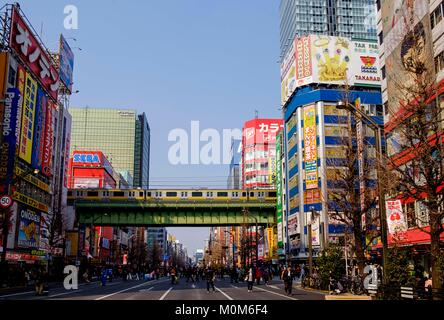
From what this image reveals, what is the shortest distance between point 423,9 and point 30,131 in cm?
4281

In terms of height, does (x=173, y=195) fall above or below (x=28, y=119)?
below

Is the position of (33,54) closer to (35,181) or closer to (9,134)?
(9,134)

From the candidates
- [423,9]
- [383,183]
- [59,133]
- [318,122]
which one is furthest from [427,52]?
[59,133]

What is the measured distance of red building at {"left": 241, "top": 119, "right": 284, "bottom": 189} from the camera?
Answer: 128 meters

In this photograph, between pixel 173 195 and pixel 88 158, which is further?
pixel 88 158

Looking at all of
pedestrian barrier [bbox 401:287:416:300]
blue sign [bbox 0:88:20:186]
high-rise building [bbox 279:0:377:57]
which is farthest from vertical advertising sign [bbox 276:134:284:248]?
pedestrian barrier [bbox 401:287:416:300]

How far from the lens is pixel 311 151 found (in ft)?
219

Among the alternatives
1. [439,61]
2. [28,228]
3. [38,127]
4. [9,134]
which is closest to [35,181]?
[28,228]

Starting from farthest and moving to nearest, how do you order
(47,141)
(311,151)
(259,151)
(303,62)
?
(259,151), (303,62), (311,151), (47,141)

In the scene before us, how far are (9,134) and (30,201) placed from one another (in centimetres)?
1173

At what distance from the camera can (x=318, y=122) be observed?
2682 inches

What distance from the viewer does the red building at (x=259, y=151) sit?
128 metres
